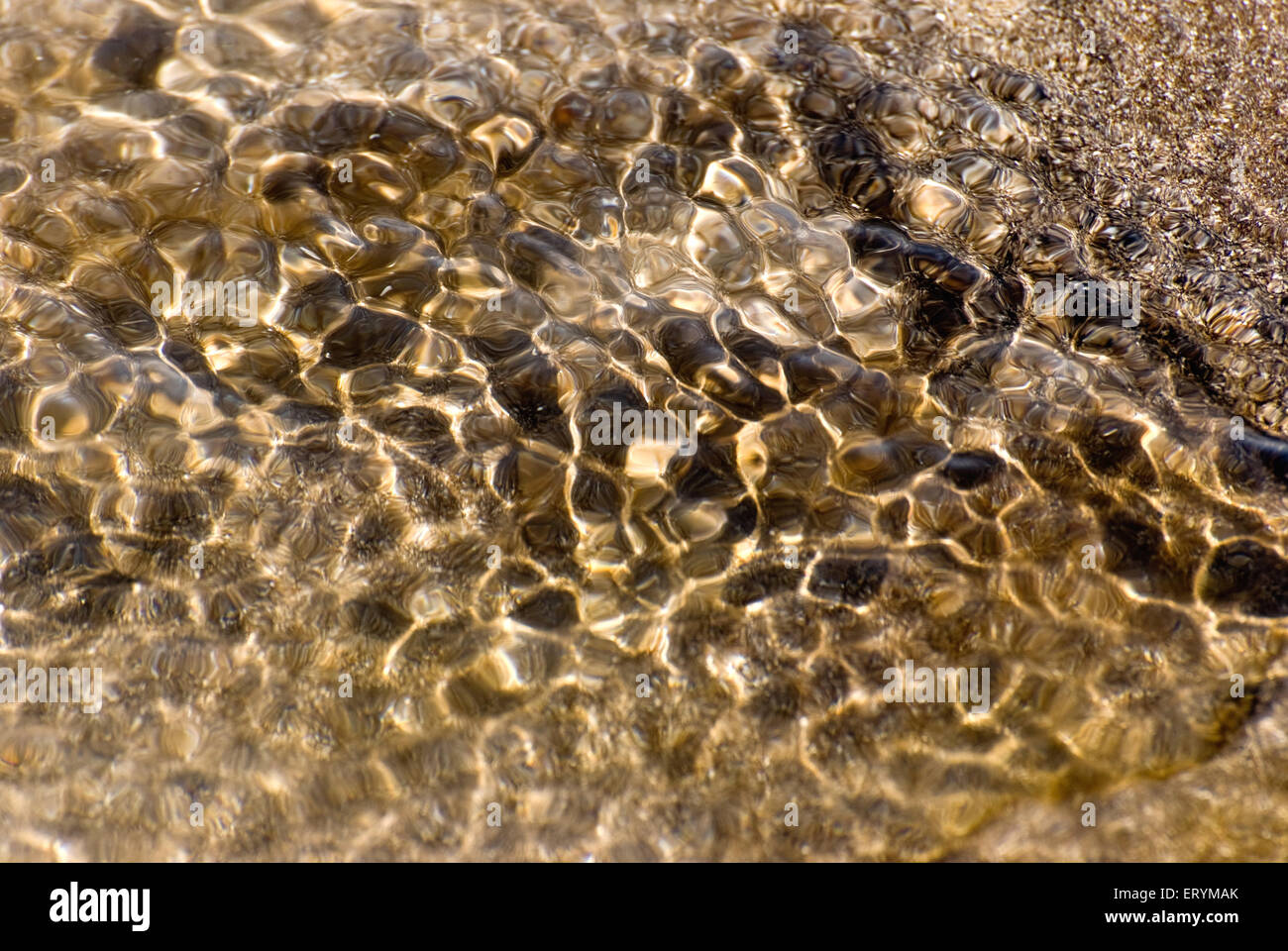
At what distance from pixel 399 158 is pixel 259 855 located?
2020 millimetres

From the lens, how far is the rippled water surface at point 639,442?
2344 mm

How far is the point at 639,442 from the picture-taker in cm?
270

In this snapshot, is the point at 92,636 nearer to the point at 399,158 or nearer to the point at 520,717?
the point at 520,717

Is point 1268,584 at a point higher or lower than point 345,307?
lower

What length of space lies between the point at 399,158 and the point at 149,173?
0.74 metres

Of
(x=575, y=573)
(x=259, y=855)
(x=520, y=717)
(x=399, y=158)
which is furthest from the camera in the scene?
(x=399, y=158)

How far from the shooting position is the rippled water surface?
2.34m

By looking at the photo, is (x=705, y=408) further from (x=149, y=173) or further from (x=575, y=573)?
(x=149, y=173)

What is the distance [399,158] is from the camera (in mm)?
2947

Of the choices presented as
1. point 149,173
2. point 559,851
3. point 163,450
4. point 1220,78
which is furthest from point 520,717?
point 1220,78

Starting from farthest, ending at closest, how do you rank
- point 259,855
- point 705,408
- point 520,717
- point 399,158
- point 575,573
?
point 399,158
point 705,408
point 575,573
point 520,717
point 259,855

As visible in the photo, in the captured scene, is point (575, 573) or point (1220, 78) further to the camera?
point (1220, 78)
